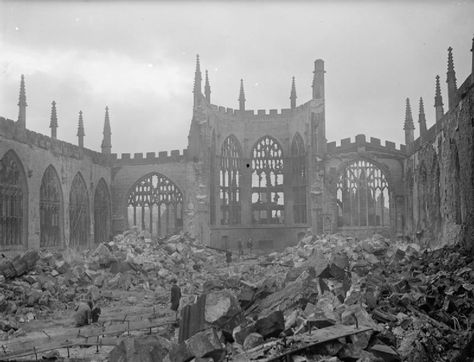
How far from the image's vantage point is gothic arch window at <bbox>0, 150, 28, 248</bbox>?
22.5 metres

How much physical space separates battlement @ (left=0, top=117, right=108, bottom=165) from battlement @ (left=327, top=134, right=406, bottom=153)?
16051 millimetres

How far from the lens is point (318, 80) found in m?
31.7

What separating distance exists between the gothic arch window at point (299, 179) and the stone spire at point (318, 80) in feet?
13.7

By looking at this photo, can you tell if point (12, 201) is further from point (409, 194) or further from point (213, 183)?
point (409, 194)

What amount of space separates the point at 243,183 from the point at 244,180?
0.81ft

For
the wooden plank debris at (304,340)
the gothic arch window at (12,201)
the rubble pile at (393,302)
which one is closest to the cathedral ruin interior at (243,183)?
the gothic arch window at (12,201)

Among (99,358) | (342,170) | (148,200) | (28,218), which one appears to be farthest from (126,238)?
(99,358)

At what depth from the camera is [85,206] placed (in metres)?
30.7

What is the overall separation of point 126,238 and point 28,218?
5.18 m

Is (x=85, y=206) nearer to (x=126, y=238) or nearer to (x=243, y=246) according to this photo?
(x=126, y=238)

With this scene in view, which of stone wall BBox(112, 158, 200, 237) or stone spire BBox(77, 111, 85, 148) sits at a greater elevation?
stone spire BBox(77, 111, 85, 148)

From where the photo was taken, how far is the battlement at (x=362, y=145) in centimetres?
3114

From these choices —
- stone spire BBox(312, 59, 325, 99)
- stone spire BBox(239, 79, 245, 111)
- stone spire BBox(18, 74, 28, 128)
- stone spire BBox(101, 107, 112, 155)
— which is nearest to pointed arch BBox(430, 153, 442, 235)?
stone spire BBox(312, 59, 325, 99)

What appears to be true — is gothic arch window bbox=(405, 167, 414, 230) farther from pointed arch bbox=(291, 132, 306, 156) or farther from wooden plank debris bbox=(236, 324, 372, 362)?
wooden plank debris bbox=(236, 324, 372, 362)
